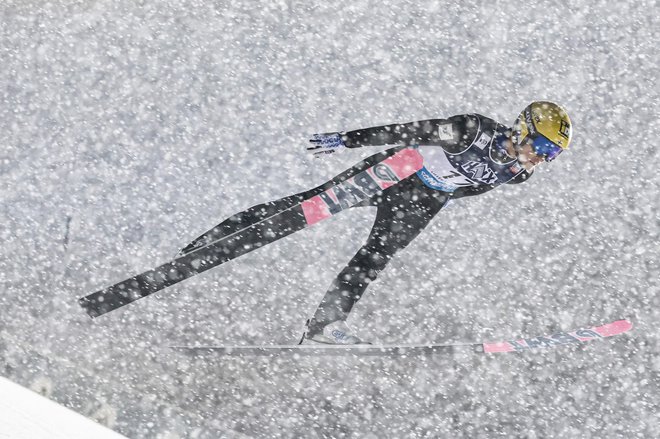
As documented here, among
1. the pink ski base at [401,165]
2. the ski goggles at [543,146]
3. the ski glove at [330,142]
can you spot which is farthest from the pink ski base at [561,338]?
the ski glove at [330,142]

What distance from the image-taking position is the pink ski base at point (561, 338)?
3.97 meters

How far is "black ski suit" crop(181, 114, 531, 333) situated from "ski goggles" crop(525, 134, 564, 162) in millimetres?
138

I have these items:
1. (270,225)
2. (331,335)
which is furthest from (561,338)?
(270,225)

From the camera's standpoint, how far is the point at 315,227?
14.8 ft

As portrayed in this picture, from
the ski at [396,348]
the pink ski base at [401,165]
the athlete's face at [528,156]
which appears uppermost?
the pink ski base at [401,165]

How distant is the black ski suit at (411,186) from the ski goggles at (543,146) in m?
0.14

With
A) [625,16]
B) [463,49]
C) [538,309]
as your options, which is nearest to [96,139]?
[463,49]

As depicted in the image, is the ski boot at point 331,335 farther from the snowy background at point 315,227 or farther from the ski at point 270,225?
the ski at point 270,225

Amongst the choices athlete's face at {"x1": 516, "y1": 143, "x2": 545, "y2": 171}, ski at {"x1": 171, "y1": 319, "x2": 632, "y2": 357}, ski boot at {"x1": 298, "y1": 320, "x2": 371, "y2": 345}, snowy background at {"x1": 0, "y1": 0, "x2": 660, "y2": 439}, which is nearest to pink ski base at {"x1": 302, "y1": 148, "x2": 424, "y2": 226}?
athlete's face at {"x1": 516, "y1": 143, "x2": 545, "y2": 171}

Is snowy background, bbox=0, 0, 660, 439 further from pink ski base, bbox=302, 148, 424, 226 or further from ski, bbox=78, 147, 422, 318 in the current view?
pink ski base, bbox=302, 148, 424, 226

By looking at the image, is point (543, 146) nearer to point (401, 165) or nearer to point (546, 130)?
point (546, 130)

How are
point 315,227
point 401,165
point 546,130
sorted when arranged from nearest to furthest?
point 546,130 → point 401,165 → point 315,227

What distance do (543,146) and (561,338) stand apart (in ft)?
4.30

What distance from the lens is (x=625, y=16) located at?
201 inches
